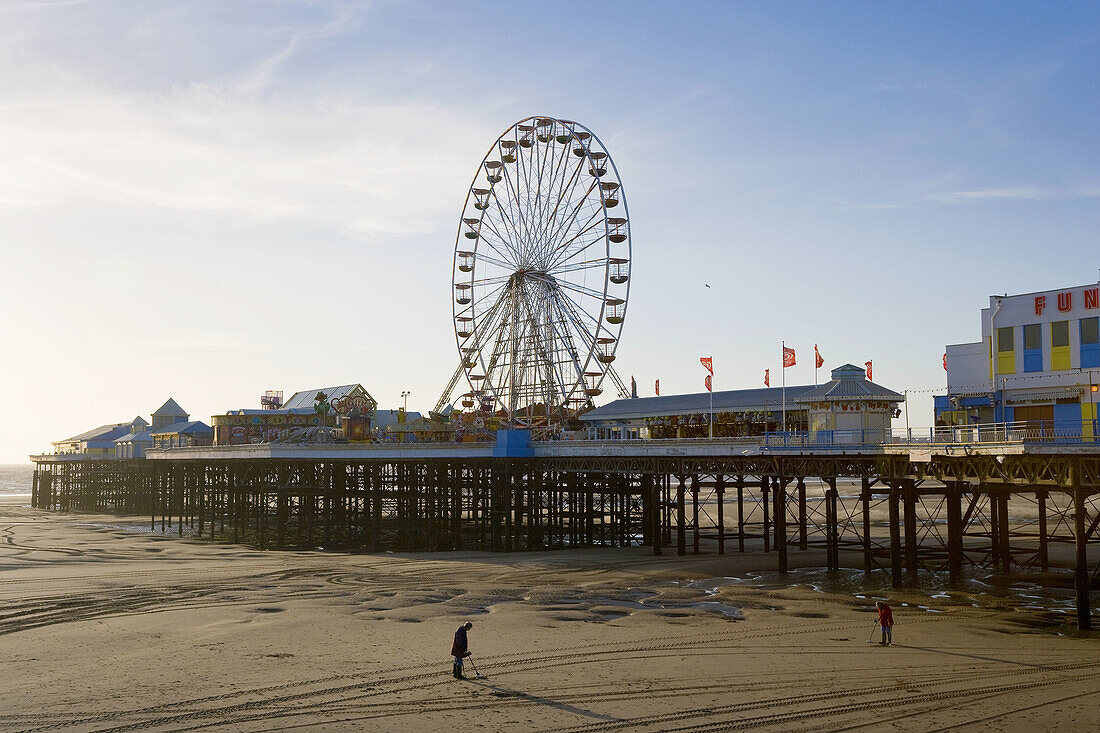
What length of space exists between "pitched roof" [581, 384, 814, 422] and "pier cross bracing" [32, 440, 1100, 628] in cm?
415

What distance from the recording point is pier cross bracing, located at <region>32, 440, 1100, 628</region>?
3077 centimetres

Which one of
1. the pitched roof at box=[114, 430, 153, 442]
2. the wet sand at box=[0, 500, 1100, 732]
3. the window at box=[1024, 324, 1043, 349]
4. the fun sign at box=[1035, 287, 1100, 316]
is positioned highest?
the fun sign at box=[1035, 287, 1100, 316]

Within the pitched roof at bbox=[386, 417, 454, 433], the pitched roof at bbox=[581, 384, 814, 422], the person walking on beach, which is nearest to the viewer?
the person walking on beach

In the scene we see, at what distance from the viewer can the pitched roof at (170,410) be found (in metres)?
98.8

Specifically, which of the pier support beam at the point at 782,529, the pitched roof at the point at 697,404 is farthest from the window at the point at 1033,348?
the pitched roof at the point at 697,404

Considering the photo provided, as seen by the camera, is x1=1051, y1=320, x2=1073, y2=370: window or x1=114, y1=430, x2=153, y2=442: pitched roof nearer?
x1=1051, y1=320, x2=1073, y2=370: window

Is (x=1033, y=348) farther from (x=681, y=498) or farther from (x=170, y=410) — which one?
(x=170, y=410)

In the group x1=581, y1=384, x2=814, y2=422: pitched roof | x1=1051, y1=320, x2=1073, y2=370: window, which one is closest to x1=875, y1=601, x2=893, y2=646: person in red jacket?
x1=1051, y1=320, x2=1073, y2=370: window

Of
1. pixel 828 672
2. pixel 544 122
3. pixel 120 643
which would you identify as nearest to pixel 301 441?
pixel 544 122

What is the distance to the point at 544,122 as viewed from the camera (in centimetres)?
5850

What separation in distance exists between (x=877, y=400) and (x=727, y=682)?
17.9m

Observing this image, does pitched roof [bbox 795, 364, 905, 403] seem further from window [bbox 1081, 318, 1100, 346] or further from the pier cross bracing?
window [bbox 1081, 318, 1100, 346]

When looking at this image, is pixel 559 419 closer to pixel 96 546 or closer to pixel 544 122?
pixel 544 122

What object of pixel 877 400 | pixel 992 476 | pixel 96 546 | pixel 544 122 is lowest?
pixel 96 546
